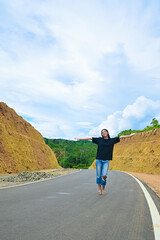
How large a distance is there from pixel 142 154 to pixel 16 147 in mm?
24705

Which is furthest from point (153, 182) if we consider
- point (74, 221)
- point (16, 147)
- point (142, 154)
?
point (142, 154)

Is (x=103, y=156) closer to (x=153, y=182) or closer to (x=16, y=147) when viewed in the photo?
(x=153, y=182)

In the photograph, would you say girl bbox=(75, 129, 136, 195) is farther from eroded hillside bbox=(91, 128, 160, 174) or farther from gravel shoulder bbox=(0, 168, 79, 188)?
eroded hillside bbox=(91, 128, 160, 174)

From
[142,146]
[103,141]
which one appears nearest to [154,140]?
[142,146]

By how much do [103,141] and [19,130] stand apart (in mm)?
31646

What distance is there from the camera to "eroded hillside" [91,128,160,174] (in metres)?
39.0

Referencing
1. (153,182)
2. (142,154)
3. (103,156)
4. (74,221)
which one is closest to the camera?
(74,221)

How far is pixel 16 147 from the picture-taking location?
3148 cm

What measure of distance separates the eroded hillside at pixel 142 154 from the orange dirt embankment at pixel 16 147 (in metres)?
15.5

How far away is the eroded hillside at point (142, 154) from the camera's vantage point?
38969mm

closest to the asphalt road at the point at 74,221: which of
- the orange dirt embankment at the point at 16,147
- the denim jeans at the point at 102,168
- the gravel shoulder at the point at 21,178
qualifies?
the denim jeans at the point at 102,168

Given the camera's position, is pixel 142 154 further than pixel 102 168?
Yes

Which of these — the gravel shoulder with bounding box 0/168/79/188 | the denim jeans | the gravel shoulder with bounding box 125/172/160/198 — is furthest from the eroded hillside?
the denim jeans

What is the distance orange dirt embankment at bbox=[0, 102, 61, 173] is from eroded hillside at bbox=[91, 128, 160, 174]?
50.8ft
